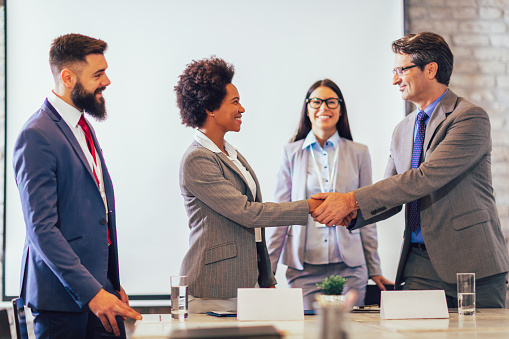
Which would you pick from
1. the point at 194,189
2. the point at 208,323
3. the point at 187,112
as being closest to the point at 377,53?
the point at 187,112

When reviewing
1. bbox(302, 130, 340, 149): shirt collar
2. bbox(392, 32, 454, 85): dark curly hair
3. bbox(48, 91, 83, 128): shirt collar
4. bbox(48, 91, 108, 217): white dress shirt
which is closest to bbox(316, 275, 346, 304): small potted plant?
bbox(48, 91, 108, 217): white dress shirt

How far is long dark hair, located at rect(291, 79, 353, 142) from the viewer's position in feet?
11.2

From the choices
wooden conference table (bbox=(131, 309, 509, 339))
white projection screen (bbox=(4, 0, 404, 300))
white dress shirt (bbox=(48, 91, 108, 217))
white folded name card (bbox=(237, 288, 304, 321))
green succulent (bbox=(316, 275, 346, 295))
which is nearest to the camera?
wooden conference table (bbox=(131, 309, 509, 339))

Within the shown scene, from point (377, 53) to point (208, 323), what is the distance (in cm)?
259

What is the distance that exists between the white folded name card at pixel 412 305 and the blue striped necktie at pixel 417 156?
745 millimetres

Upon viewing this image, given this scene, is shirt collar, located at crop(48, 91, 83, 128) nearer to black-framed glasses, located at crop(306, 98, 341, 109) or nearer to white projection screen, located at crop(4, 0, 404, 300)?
white projection screen, located at crop(4, 0, 404, 300)

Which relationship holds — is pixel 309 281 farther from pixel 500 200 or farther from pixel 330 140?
pixel 500 200

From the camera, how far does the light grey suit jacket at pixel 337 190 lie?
3.18 metres

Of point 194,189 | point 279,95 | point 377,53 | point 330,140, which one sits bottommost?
point 194,189

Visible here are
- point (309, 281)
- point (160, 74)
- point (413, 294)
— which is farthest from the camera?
point (160, 74)

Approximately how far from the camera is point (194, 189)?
2316 mm

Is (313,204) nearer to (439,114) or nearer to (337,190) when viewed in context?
(337,190)

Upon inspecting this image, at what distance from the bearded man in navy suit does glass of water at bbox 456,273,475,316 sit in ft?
3.60

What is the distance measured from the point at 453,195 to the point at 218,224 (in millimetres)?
1036
